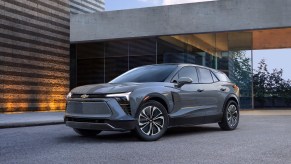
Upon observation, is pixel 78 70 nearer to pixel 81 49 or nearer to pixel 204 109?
pixel 81 49

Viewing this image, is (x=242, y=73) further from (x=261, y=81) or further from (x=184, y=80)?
(x=184, y=80)

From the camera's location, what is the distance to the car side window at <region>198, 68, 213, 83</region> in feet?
29.6

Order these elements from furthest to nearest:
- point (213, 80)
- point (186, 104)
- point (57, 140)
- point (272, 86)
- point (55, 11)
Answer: point (272, 86)
point (55, 11)
point (213, 80)
point (186, 104)
point (57, 140)

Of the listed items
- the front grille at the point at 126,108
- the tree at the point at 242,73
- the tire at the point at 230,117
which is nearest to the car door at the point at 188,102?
the tire at the point at 230,117

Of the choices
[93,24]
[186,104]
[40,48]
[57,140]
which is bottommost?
[57,140]

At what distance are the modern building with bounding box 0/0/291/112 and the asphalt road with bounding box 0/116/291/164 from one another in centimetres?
1119

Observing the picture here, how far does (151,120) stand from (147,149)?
1124 millimetres

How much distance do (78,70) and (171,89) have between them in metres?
16.1

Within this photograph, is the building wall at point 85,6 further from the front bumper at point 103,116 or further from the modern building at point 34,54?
the front bumper at point 103,116

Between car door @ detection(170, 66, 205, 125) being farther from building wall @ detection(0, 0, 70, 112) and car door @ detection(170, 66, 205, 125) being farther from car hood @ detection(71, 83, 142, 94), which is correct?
building wall @ detection(0, 0, 70, 112)

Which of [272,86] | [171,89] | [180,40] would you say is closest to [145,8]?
[180,40]

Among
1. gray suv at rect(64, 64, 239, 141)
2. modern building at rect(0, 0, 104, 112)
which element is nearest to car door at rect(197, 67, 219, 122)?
gray suv at rect(64, 64, 239, 141)

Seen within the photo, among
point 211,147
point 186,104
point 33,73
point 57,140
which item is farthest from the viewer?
point 33,73

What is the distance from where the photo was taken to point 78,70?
23344 millimetres
